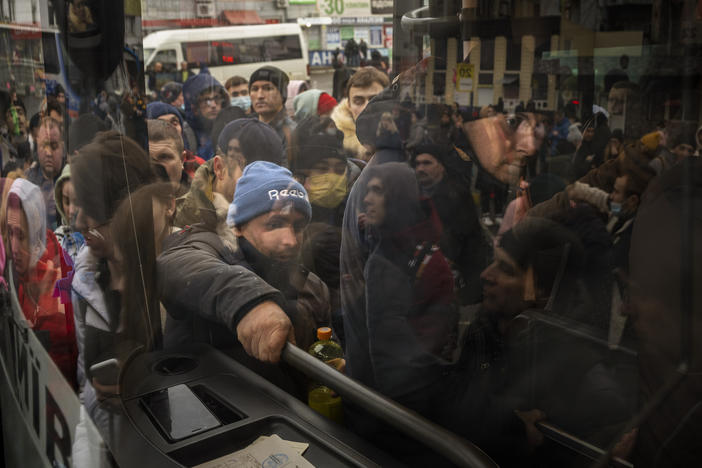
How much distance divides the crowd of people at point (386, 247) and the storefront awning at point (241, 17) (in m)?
0.12

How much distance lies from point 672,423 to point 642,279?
15 centimetres

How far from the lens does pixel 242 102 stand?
128cm

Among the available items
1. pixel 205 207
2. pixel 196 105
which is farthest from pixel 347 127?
pixel 196 105

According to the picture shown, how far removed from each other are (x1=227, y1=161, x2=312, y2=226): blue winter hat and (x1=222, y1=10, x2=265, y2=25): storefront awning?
33 centimetres

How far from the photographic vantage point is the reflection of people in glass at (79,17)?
130 cm

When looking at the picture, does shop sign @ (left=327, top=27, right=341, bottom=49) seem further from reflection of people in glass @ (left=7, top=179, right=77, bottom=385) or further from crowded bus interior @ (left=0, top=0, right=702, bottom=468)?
reflection of people in glass @ (left=7, top=179, right=77, bottom=385)

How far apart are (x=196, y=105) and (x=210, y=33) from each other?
6.0 inches

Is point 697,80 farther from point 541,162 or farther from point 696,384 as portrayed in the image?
point 696,384

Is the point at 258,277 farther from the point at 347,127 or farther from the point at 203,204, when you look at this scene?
the point at 347,127

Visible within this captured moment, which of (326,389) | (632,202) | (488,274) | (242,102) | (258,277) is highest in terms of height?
(242,102)

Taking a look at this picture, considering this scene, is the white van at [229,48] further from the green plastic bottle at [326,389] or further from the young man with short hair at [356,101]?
the green plastic bottle at [326,389]

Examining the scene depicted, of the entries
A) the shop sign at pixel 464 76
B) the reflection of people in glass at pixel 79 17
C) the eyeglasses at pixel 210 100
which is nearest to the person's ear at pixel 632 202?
the shop sign at pixel 464 76

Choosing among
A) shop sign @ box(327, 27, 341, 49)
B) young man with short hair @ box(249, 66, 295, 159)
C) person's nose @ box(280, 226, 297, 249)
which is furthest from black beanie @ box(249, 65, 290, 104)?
person's nose @ box(280, 226, 297, 249)

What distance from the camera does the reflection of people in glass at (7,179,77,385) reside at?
1.47 metres
